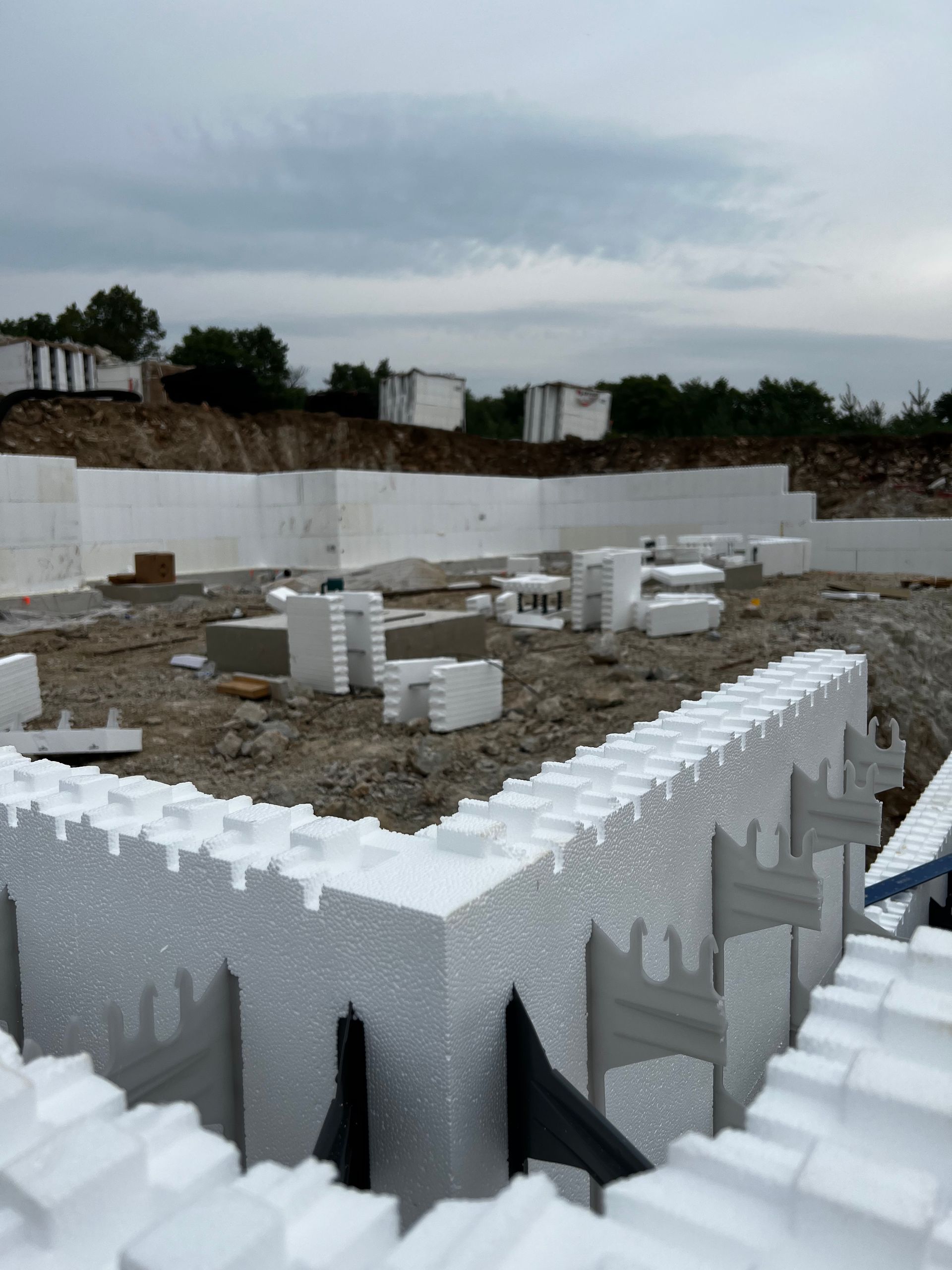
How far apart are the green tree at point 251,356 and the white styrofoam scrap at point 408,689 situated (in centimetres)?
3688

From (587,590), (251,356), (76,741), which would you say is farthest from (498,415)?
(76,741)

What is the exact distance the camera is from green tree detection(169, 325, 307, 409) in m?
48.1

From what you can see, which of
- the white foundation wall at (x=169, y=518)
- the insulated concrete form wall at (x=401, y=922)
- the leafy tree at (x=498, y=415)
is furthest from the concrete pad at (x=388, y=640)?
the leafy tree at (x=498, y=415)

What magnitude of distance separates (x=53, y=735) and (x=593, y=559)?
9.51 metres

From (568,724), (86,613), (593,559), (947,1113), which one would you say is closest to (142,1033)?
(947,1113)

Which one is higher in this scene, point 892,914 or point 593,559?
point 593,559

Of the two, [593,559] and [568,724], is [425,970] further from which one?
[593,559]

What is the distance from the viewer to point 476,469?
35.1 meters

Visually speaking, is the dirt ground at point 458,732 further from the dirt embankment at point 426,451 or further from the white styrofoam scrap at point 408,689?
the dirt embankment at point 426,451

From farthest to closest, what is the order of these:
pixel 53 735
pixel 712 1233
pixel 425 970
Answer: pixel 53 735 → pixel 425 970 → pixel 712 1233

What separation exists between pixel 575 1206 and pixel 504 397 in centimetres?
6039

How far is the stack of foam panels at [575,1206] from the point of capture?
4.14ft

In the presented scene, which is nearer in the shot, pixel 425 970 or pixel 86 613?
pixel 425 970

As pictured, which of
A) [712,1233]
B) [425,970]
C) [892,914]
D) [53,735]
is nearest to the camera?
[712,1233]
